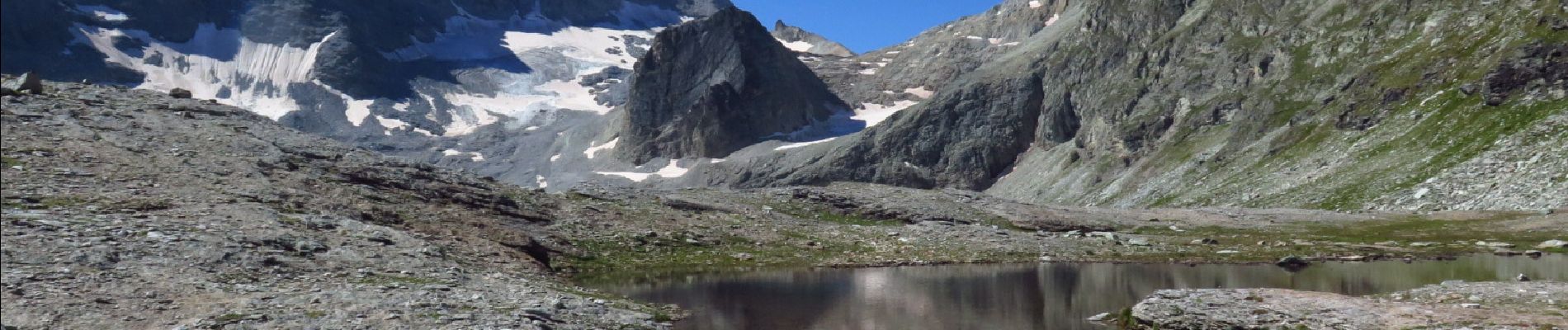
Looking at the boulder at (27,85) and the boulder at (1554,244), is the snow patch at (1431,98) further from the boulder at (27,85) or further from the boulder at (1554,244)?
the boulder at (27,85)

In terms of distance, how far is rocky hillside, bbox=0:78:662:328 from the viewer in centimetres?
2862

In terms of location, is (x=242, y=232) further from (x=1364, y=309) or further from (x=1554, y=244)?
(x=1554, y=244)

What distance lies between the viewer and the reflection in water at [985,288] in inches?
1476

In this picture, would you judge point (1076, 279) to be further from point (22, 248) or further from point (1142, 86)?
point (1142, 86)

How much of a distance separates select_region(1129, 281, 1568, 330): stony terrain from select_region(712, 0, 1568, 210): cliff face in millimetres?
55125

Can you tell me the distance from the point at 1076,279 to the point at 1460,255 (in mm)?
25772

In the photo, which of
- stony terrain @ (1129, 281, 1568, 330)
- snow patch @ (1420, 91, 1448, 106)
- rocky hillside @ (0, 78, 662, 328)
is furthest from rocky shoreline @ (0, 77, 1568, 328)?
snow patch @ (1420, 91, 1448, 106)

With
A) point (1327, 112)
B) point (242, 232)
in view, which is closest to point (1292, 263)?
point (242, 232)

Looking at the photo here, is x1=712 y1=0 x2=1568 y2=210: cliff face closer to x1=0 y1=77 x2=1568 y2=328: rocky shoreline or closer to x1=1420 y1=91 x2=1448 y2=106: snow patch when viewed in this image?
x1=1420 y1=91 x2=1448 y2=106: snow patch

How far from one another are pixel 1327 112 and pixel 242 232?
130 meters

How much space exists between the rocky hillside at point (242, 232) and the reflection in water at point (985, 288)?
5.37 meters

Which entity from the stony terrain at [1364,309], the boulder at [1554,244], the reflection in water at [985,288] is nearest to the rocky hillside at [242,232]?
the reflection in water at [985,288]

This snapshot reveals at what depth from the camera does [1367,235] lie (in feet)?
246

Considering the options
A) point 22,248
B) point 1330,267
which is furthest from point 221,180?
point 1330,267
